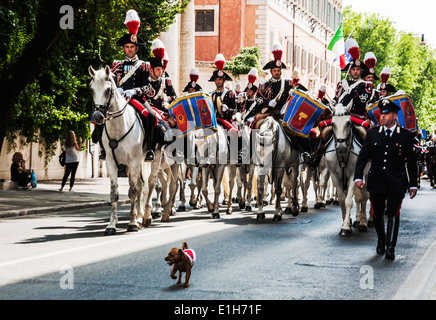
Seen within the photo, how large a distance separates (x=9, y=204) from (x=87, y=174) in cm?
1524

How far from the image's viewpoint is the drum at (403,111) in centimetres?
1477

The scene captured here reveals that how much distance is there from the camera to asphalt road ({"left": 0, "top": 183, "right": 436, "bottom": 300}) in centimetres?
833

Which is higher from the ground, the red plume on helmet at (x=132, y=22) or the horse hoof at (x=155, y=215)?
the red plume on helmet at (x=132, y=22)

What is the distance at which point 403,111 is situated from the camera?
15.2 metres

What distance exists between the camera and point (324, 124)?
15.8m

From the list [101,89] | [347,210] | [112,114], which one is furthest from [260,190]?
[101,89]

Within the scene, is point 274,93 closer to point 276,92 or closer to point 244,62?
point 276,92

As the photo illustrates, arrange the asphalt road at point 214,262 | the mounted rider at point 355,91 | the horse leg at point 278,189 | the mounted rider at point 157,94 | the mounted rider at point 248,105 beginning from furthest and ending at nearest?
the mounted rider at point 248,105
the horse leg at point 278,189
the mounted rider at point 355,91
the mounted rider at point 157,94
the asphalt road at point 214,262

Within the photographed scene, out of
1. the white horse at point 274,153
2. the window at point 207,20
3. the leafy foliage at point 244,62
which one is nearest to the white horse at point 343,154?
the white horse at point 274,153

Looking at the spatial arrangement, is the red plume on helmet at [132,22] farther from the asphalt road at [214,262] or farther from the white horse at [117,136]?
the asphalt road at [214,262]

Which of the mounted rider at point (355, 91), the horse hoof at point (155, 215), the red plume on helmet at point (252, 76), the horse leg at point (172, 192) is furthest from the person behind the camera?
the red plume on helmet at point (252, 76)

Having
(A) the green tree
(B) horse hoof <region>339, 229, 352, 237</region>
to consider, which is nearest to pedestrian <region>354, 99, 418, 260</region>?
(B) horse hoof <region>339, 229, 352, 237</region>

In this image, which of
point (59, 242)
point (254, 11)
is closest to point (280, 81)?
point (59, 242)

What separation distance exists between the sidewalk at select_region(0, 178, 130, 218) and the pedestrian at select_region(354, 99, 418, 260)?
333 inches
